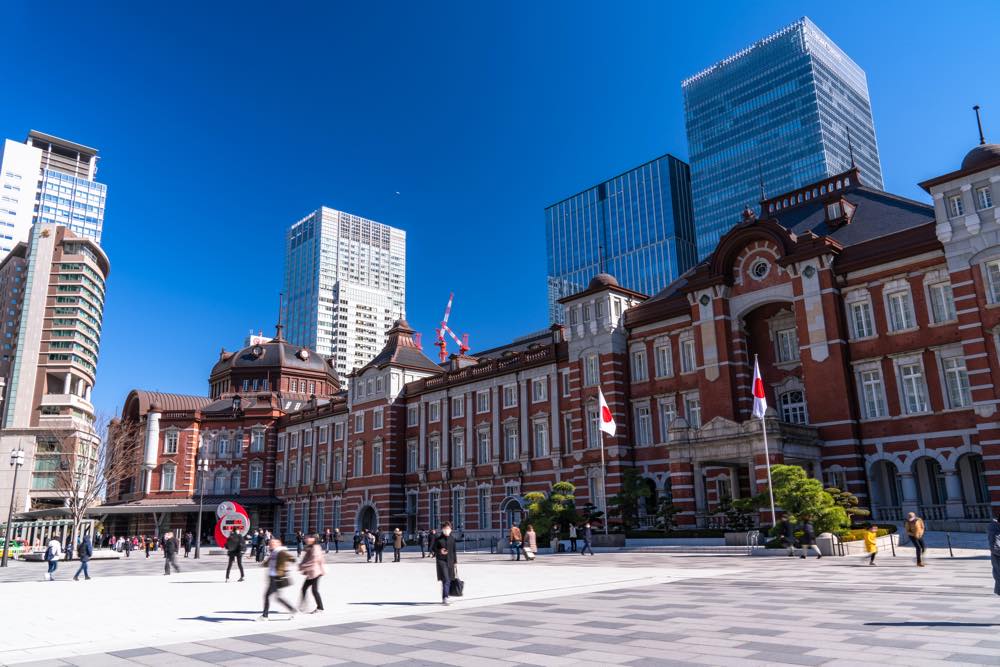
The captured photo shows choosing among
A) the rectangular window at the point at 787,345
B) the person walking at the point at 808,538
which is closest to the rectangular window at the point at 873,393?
the rectangular window at the point at 787,345

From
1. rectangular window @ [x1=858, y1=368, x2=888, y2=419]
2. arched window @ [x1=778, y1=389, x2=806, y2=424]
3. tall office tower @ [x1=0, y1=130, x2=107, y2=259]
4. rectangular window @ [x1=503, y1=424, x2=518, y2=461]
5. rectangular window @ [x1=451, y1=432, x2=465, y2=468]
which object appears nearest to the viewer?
rectangular window @ [x1=858, y1=368, x2=888, y2=419]

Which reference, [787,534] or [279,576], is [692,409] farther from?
[279,576]

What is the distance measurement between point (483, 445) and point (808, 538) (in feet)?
103

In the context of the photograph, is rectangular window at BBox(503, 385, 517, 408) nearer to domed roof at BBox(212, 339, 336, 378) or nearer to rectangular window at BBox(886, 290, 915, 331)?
rectangular window at BBox(886, 290, 915, 331)

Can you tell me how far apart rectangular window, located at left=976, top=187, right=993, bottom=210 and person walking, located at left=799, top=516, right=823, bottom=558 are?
16572mm

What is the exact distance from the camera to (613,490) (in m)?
44.8

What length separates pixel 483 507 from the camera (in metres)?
55.3

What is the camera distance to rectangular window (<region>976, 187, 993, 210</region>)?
108 feet

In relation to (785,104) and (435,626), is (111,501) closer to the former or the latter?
(435,626)

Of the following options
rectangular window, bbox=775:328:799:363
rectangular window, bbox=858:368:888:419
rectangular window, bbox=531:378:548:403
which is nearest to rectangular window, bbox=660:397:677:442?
rectangular window, bbox=775:328:799:363

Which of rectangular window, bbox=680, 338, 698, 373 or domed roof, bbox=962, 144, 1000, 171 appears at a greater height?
domed roof, bbox=962, 144, 1000, 171

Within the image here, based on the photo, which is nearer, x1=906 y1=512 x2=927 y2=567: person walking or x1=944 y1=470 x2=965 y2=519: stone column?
x1=906 y1=512 x2=927 y2=567: person walking

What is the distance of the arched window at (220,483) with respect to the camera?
77.5 m

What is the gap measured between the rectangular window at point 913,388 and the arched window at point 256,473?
62691 millimetres
